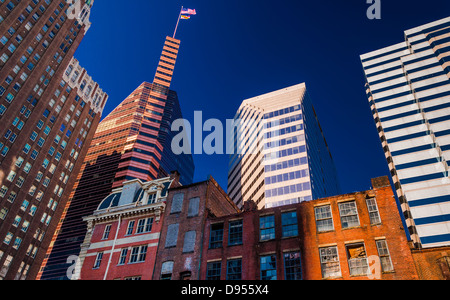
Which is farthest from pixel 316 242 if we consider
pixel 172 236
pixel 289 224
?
pixel 172 236

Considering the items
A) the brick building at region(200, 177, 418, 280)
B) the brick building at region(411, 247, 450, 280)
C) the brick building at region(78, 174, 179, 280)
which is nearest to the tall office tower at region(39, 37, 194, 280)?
the brick building at region(78, 174, 179, 280)

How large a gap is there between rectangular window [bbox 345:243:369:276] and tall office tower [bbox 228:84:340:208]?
53.6m

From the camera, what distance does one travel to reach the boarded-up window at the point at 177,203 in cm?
3597

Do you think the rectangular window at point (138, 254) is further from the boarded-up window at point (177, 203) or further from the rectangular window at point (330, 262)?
the rectangular window at point (330, 262)

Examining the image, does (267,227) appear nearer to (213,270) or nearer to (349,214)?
(213,270)

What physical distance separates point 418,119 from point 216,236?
77613 millimetres

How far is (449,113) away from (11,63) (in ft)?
356

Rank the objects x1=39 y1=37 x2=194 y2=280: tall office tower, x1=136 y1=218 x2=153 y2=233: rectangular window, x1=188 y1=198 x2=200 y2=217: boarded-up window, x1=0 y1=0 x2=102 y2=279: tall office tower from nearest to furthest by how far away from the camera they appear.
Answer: x1=188 y1=198 x2=200 y2=217: boarded-up window → x1=136 y1=218 x2=153 y2=233: rectangular window → x1=0 y1=0 x2=102 y2=279: tall office tower → x1=39 y1=37 x2=194 y2=280: tall office tower

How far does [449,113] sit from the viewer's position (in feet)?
278

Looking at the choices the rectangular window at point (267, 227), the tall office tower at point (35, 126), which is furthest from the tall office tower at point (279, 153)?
the tall office tower at point (35, 126)

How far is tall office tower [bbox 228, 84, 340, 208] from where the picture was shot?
8845cm

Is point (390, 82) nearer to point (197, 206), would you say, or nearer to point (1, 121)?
point (197, 206)

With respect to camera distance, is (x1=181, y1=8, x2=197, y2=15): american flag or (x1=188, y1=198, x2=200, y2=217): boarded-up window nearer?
(x1=188, y1=198, x2=200, y2=217): boarded-up window

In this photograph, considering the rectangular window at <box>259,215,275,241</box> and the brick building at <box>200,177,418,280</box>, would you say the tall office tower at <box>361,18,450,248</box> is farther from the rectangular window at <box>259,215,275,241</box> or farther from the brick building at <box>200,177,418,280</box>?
the rectangular window at <box>259,215,275,241</box>
